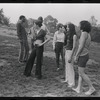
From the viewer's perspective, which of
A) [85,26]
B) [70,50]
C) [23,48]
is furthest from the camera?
[23,48]

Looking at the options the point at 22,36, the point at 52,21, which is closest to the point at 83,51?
the point at 22,36

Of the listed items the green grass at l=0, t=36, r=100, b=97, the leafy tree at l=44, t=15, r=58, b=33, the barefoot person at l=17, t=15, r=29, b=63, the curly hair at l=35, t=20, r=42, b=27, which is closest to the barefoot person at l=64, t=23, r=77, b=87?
the green grass at l=0, t=36, r=100, b=97

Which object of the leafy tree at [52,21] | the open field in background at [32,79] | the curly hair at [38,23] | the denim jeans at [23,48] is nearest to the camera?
the open field in background at [32,79]

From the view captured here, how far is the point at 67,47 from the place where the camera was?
713 cm

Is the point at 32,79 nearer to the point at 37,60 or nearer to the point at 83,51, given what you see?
the point at 37,60

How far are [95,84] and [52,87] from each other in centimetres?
138

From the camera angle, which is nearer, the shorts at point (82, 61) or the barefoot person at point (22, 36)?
the shorts at point (82, 61)

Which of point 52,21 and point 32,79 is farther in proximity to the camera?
point 52,21

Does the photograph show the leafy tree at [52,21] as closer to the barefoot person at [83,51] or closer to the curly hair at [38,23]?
the curly hair at [38,23]

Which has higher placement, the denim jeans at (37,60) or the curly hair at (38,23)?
the curly hair at (38,23)

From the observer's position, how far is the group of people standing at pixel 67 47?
6211 mm

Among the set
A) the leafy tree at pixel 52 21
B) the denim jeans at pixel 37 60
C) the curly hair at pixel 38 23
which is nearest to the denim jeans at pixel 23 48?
the denim jeans at pixel 37 60

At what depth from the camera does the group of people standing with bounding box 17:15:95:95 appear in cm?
621

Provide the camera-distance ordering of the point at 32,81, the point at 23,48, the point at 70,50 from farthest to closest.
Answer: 1. the point at 23,48
2. the point at 32,81
3. the point at 70,50
